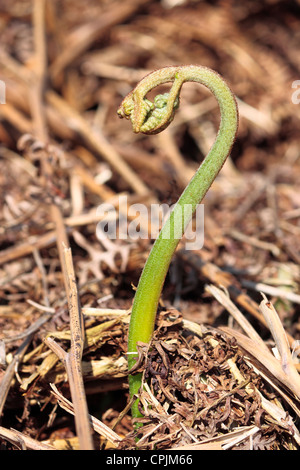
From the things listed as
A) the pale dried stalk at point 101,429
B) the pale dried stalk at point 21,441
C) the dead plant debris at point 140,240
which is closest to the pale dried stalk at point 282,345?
the dead plant debris at point 140,240

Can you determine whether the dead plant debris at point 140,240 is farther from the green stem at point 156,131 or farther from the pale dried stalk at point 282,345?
the green stem at point 156,131

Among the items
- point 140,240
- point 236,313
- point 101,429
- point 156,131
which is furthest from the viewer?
point 140,240

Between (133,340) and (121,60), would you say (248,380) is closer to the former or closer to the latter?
(133,340)

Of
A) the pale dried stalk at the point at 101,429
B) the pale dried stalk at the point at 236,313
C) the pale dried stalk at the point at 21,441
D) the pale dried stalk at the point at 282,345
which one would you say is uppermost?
the pale dried stalk at the point at 236,313

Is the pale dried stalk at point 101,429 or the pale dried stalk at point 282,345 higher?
the pale dried stalk at point 282,345

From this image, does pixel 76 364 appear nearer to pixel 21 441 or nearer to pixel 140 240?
pixel 21 441

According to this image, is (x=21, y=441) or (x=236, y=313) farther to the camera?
(x=236, y=313)
